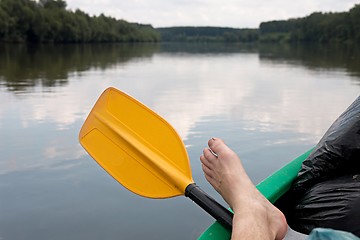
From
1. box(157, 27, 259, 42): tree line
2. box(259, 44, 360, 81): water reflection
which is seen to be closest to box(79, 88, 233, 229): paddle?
Answer: box(259, 44, 360, 81): water reflection

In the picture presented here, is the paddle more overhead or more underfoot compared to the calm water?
more overhead

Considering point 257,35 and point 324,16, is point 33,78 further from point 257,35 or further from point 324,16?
point 257,35

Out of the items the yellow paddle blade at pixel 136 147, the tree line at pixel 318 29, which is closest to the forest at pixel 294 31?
the tree line at pixel 318 29

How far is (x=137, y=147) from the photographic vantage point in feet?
7.57

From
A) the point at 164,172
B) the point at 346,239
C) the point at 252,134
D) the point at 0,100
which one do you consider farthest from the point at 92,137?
the point at 0,100

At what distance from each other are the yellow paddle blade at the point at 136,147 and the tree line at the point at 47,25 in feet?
148

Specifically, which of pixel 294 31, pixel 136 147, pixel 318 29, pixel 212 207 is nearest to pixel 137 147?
pixel 136 147

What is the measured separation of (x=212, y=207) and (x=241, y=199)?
15 centimetres

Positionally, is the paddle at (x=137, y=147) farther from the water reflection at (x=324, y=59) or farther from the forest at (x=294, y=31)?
the forest at (x=294, y=31)

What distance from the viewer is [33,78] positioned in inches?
455

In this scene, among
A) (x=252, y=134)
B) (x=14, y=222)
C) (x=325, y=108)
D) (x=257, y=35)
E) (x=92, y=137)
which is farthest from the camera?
(x=257, y=35)

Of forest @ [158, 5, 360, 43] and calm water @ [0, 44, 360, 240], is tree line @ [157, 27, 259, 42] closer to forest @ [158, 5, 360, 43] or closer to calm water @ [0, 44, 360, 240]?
forest @ [158, 5, 360, 43]

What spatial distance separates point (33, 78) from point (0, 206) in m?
8.85

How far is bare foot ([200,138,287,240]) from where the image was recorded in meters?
1.52
